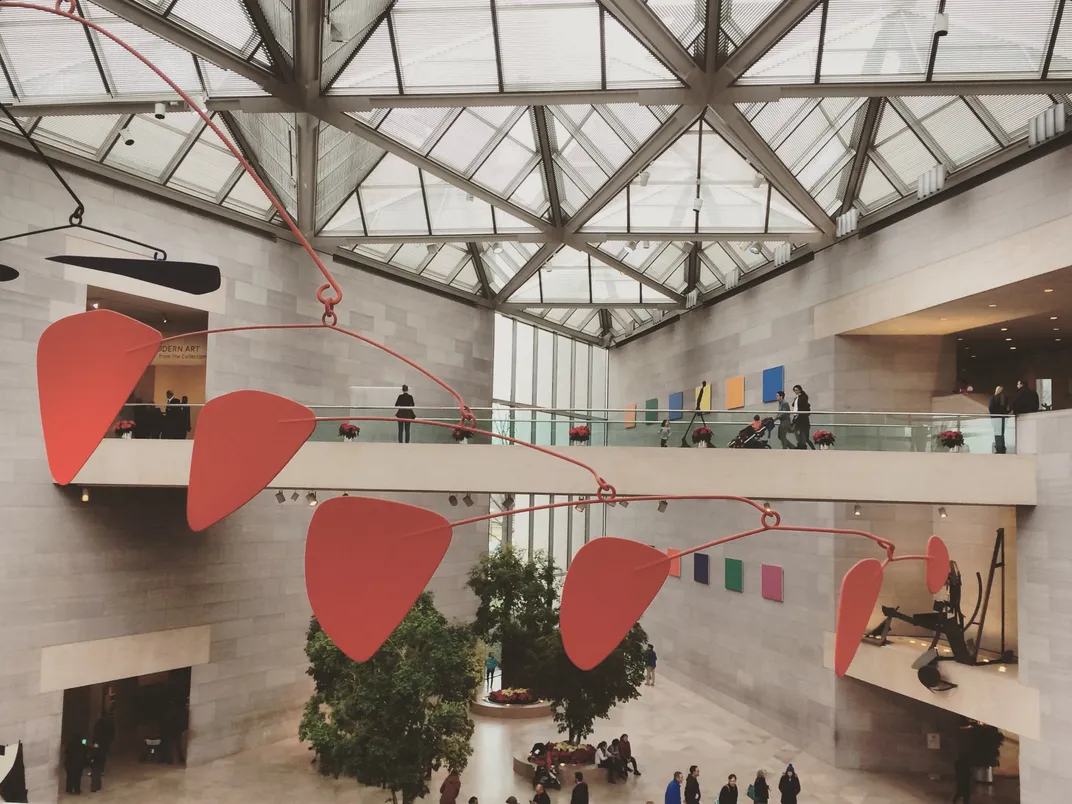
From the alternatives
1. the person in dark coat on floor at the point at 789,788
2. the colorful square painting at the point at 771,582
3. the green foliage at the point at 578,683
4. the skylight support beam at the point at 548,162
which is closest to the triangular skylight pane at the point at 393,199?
the skylight support beam at the point at 548,162

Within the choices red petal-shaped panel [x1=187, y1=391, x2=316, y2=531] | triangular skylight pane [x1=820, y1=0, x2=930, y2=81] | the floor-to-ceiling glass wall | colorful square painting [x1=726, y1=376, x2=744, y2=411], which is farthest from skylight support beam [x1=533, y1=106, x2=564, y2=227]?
red petal-shaped panel [x1=187, y1=391, x2=316, y2=531]

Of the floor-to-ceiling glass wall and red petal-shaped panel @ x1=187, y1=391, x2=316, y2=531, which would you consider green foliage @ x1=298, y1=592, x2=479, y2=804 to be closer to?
red petal-shaped panel @ x1=187, y1=391, x2=316, y2=531

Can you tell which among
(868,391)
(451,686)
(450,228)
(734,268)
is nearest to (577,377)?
(734,268)

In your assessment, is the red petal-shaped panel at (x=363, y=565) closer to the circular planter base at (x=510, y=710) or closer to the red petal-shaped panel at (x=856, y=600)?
the red petal-shaped panel at (x=856, y=600)

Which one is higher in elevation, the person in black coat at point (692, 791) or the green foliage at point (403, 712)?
the green foliage at point (403, 712)

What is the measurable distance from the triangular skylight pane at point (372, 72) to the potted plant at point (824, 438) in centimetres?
1100

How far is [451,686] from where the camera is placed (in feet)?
46.6

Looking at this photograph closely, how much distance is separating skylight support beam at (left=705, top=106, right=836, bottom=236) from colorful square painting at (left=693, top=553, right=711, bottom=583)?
36.3ft

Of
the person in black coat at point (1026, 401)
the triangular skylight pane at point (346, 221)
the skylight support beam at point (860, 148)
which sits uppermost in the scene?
the skylight support beam at point (860, 148)

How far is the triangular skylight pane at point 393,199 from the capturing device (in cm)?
2152

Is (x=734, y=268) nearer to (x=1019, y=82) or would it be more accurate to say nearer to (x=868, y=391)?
(x=868, y=391)

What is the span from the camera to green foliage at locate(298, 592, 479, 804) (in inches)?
529

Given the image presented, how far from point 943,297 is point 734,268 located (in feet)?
28.1

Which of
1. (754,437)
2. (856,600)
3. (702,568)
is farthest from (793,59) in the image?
(702,568)
